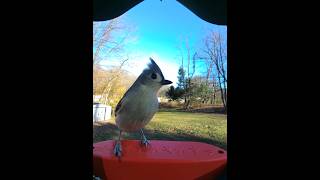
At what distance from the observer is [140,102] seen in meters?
1.23

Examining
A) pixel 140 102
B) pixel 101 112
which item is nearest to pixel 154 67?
pixel 140 102

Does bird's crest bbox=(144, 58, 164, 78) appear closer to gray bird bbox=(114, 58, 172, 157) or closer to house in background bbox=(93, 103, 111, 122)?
gray bird bbox=(114, 58, 172, 157)

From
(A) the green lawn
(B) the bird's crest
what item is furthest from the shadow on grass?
(B) the bird's crest

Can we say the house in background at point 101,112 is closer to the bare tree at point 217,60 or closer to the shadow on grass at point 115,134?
the shadow on grass at point 115,134

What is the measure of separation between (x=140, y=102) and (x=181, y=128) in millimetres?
278

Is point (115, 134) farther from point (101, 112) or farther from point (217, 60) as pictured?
point (217, 60)

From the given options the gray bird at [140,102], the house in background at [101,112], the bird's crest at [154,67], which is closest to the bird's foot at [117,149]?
the gray bird at [140,102]

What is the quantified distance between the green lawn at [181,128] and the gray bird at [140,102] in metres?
0.04

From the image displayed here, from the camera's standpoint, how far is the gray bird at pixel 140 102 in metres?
1.23

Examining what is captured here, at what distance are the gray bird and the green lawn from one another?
0.12ft

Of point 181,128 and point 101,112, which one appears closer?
point 101,112

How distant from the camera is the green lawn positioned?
4.27 feet
